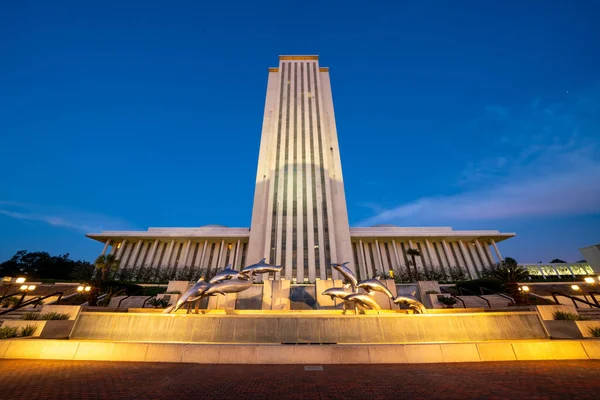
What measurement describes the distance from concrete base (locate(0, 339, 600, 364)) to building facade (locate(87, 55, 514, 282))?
3247cm

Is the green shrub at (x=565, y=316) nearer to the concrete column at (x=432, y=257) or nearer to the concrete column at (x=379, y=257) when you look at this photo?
the concrete column at (x=379, y=257)

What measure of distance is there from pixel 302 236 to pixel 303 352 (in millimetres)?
33762

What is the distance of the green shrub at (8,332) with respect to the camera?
907 cm

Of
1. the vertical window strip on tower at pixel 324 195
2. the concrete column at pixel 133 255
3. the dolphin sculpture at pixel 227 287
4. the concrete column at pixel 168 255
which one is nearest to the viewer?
the dolphin sculpture at pixel 227 287

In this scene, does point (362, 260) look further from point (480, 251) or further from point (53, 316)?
point (53, 316)

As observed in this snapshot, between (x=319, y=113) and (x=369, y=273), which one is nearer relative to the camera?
(x=369, y=273)

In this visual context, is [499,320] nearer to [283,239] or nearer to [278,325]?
[278,325]

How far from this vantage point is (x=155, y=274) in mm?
42031

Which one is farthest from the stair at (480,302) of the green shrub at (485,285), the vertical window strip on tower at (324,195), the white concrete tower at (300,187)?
the vertical window strip on tower at (324,195)

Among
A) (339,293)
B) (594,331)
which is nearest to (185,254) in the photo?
(339,293)

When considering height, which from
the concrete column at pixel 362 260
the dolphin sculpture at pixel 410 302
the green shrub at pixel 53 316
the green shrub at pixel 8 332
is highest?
the concrete column at pixel 362 260

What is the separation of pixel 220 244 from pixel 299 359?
43.4 metres

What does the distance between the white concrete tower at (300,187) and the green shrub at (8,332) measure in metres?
30.9

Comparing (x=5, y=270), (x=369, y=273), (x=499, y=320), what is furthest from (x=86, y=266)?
(x=499, y=320)
